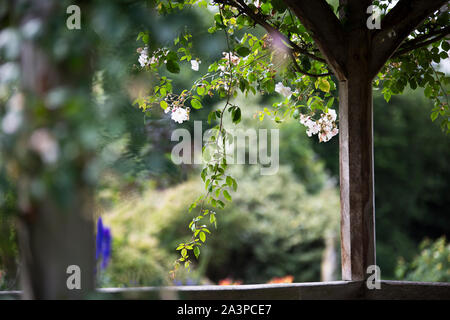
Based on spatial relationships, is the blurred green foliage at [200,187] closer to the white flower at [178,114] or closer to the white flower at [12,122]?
the white flower at [12,122]

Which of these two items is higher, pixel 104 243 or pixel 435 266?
pixel 104 243

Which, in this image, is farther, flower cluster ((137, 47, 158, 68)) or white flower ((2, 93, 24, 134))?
flower cluster ((137, 47, 158, 68))

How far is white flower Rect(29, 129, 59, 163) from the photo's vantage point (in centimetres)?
68

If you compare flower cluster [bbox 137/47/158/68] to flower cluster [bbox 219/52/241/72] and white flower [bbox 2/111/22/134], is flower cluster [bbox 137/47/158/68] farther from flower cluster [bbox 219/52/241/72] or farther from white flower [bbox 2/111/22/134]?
white flower [bbox 2/111/22/134]

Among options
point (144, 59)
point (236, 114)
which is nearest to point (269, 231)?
point (236, 114)

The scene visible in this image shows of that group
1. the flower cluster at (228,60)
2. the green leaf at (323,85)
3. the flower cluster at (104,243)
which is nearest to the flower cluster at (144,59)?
the flower cluster at (228,60)

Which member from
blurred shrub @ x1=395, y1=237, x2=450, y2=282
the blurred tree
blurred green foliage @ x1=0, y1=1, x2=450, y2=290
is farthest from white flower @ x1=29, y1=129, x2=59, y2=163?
the blurred tree

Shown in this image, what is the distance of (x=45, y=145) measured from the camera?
0.68 m

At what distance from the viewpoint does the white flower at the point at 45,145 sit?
0.68 metres

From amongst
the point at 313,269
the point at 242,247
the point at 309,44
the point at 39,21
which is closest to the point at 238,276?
the point at 242,247

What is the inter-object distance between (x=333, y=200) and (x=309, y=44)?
5.61 metres

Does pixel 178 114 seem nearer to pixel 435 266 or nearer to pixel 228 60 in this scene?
pixel 228 60
